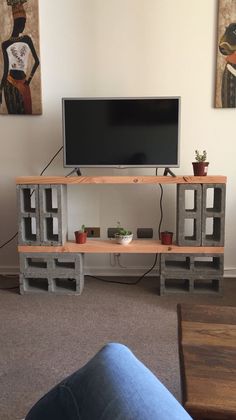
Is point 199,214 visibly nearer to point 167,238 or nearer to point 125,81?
point 167,238

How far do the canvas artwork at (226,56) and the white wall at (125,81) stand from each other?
5 cm

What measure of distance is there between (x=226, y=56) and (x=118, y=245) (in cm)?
158

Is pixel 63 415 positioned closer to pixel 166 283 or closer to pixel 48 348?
pixel 48 348

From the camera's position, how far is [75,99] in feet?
8.54

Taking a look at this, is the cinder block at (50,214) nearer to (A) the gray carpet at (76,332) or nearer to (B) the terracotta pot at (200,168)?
(A) the gray carpet at (76,332)

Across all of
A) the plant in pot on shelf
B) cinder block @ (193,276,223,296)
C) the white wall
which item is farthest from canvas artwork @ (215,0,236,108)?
cinder block @ (193,276,223,296)

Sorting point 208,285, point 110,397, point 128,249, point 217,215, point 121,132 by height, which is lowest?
point 208,285

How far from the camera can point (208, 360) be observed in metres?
1.08

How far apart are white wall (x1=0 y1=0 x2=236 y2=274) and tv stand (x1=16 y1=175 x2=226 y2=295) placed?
0.36m

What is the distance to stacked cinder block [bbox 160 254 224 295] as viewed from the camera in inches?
104

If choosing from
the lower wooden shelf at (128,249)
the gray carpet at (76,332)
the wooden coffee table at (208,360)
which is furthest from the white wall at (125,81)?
the wooden coffee table at (208,360)

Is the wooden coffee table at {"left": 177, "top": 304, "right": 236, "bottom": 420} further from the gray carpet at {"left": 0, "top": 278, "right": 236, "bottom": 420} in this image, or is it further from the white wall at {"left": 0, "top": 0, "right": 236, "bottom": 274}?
the white wall at {"left": 0, "top": 0, "right": 236, "bottom": 274}

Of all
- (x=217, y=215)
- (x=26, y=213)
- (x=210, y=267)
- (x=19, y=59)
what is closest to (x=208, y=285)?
(x=210, y=267)

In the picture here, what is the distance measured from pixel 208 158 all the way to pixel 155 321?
4.38 feet
